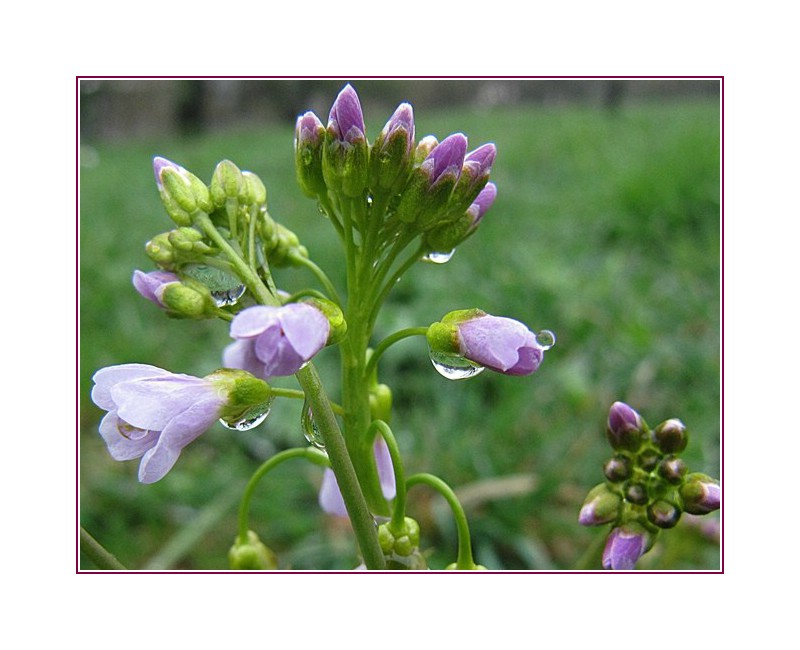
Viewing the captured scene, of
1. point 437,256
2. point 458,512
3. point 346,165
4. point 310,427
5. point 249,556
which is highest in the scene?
point 346,165

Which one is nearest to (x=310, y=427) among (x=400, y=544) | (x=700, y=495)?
(x=400, y=544)

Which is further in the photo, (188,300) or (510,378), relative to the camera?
(510,378)

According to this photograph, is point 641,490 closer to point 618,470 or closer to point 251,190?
point 618,470

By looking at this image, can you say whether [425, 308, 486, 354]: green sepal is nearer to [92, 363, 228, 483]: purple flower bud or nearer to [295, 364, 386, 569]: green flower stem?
[295, 364, 386, 569]: green flower stem

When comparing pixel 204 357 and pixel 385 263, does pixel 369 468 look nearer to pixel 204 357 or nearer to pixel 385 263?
pixel 385 263

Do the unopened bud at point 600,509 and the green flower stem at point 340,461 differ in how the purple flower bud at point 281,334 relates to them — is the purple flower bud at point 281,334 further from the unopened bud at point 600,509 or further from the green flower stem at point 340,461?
the unopened bud at point 600,509

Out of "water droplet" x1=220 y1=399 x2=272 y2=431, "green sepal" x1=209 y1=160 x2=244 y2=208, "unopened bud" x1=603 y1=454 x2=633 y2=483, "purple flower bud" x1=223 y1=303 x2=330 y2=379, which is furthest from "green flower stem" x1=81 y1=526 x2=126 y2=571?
"unopened bud" x1=603 y1=454 x2=633 y2=483

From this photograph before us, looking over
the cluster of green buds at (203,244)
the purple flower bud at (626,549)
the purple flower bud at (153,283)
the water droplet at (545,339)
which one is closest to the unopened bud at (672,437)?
the purple flower bud at (626,549)
